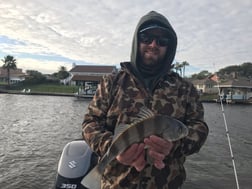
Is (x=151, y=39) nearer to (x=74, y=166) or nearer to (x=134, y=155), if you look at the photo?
(x=134, y=155)

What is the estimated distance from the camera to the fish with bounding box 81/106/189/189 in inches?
84.3

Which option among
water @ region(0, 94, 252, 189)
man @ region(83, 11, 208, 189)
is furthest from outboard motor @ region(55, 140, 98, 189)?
water @ region(0, 94, 252, 189)

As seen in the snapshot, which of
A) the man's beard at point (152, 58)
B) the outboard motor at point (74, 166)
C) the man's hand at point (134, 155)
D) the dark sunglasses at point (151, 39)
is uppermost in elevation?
the dark sunglasses at point (151, 39)

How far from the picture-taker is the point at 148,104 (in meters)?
2.88

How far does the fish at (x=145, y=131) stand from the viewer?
214cm

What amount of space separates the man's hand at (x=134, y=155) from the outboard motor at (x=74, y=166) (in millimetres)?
2643

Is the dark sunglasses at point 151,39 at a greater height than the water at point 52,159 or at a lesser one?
greater

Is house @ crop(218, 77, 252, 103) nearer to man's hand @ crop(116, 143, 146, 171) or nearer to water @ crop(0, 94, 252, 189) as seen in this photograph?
water @ crop(0, 94, 252, 189)

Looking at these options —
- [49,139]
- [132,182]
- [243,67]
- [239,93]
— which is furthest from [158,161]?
[243,67]

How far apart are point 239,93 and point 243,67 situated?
177ft

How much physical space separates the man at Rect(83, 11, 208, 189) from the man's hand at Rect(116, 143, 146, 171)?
86mm

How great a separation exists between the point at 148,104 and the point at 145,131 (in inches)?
28.2

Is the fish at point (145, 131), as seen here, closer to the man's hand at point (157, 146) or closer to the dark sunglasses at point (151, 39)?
the man's hand at point (157, 146)

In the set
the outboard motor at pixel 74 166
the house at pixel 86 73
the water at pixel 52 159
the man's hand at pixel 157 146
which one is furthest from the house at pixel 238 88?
A: the man's hand at pixel 157 146
